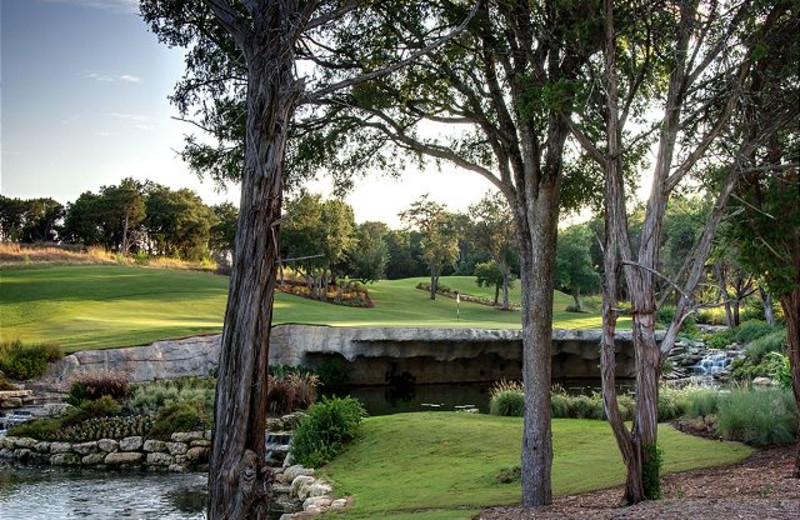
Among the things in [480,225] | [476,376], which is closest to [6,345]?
[476,376]

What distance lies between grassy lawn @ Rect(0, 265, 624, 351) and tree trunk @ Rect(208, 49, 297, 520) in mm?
18706

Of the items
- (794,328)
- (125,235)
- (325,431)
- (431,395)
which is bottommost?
(431,395)

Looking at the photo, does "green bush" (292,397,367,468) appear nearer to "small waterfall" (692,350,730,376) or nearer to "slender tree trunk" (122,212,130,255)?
"small waterfall" (692,350,730,376)

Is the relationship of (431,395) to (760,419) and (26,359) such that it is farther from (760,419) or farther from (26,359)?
(760,419)

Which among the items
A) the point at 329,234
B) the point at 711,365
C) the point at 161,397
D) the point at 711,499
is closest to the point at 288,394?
the point at 161,397

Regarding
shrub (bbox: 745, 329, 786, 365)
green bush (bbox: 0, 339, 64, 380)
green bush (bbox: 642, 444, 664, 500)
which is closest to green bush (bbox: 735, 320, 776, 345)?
shrub (bbox: 745, 329, 786, 365)

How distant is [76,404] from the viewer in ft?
63.9

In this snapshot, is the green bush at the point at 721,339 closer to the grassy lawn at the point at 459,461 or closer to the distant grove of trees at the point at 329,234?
the distant grove of trees at the point at 329,234

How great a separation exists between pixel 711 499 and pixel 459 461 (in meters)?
6.26

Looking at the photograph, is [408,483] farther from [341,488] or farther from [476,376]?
[476,376]

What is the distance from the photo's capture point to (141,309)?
35125 mm

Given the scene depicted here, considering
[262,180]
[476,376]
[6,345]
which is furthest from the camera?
[476,376]

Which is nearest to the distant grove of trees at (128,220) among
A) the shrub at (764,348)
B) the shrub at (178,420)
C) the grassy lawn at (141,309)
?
the grassy lawn at (141,309)

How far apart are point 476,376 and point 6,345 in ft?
57.9
